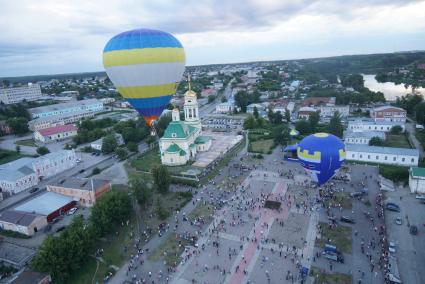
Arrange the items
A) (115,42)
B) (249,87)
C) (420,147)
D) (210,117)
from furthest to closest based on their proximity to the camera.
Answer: (249,87), (210,117), (420,147), (115,42)

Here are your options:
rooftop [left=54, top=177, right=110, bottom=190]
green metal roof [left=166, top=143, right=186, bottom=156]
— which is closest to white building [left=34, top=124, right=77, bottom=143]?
rooftop [left=54, top=177, right=110, bottom=190]

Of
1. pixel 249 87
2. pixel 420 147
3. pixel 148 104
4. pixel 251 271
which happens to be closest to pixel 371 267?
pixel 251 271

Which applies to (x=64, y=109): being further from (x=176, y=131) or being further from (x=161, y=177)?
(x=161, y=177)

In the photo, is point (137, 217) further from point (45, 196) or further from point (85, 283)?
point (45, 196)

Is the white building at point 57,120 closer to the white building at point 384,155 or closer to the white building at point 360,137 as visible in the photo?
the white building at point 360,137

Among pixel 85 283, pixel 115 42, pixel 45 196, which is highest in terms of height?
pixel 115 42

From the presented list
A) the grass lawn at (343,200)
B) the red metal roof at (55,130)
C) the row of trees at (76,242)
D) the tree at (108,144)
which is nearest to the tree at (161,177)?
the row of trees at (76,242)

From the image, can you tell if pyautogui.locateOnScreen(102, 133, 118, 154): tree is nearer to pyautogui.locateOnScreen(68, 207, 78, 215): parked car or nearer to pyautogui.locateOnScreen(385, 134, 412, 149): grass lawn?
pyautogui.locateOnScreen(68, 207, 78, 215): parked car
